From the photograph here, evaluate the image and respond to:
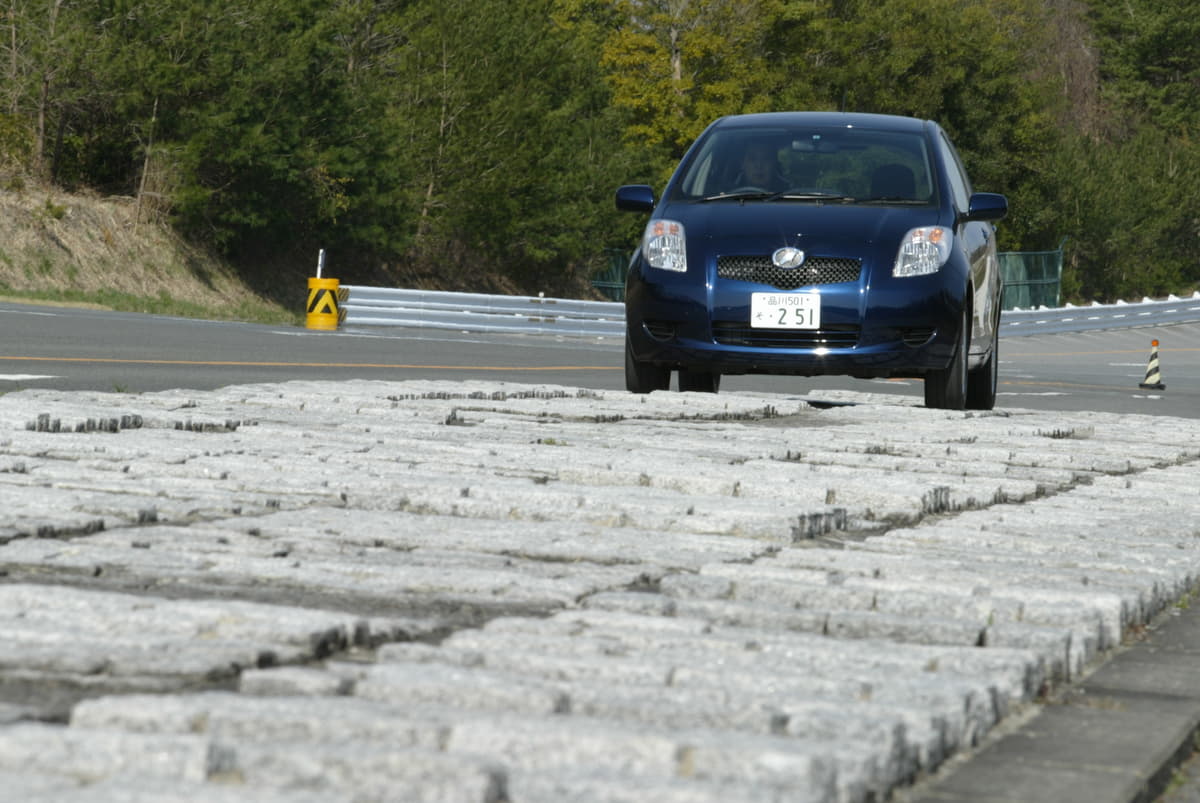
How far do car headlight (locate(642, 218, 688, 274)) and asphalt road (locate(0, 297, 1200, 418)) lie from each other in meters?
1.30

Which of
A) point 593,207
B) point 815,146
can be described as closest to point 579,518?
point 815,146

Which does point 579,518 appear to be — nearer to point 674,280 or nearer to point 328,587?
point 328,587

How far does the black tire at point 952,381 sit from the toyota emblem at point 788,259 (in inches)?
39.0

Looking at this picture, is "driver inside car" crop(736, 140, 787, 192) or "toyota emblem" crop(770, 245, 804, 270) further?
"driver inside car" crop(736, 140, 787, 192)

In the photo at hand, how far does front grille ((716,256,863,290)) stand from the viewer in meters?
10.2

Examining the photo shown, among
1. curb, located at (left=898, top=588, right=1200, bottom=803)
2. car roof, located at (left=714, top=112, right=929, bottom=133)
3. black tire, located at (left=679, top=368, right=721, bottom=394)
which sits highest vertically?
car roof, located at (left=714, top=112, right=929, bottom=133)

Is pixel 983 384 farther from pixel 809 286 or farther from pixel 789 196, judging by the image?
pixel 809 286

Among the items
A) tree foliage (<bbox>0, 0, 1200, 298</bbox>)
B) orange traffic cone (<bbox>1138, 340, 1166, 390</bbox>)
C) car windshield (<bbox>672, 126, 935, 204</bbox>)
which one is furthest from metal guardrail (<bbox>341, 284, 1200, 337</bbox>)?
car windshield (<bbox>672, 126, 935, 204</bbox>)

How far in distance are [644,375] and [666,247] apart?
32.4 inches

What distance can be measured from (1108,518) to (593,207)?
51264mm

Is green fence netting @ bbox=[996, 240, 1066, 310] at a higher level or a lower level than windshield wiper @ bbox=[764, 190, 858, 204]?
higher

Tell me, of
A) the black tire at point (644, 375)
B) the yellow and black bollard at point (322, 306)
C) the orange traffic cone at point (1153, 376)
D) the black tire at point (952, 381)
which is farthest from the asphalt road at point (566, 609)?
the yellow and black bollard at point (322, 306)

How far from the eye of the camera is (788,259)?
10141 mm

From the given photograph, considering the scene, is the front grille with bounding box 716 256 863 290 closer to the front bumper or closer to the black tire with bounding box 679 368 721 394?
the front bumper
